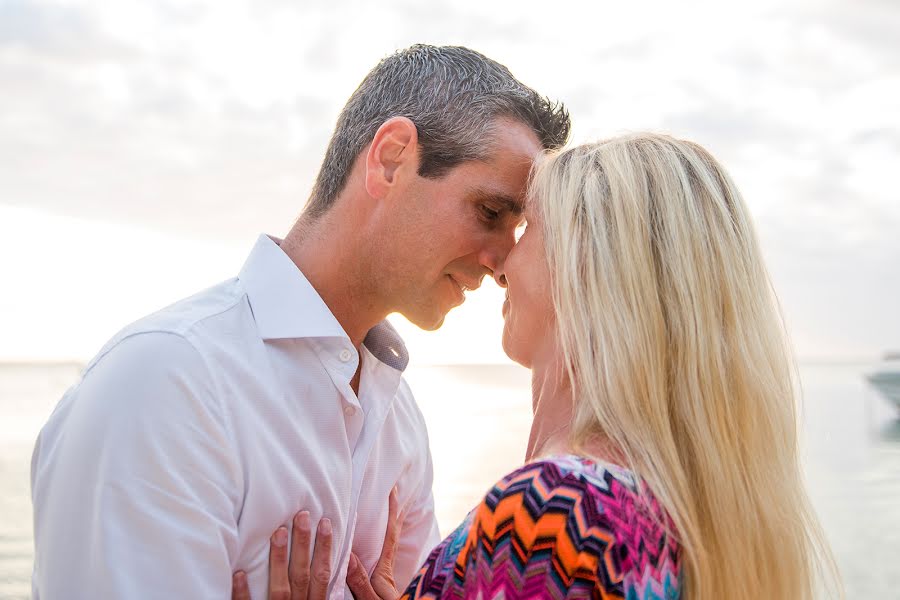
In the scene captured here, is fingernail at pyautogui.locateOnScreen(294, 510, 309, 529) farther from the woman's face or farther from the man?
the woman's face

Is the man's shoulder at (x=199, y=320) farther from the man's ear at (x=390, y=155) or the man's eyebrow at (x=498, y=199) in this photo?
the man's eyebrow at (x=498, y=199)

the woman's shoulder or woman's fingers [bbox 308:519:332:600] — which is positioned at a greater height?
the woman's shoulder

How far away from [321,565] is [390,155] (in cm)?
104

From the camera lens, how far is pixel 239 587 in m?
1.91

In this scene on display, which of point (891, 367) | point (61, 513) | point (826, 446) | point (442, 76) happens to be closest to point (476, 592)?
point (61, 513)

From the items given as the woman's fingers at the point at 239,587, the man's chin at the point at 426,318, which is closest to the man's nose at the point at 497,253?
the man's chin at the point at 426,318

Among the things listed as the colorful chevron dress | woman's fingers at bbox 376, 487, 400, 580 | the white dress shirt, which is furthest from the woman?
woman's fingers at bbox 376, 487, 400, 580

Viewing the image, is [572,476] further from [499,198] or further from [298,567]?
[499,198]

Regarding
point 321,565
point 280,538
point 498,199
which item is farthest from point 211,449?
point 498,199

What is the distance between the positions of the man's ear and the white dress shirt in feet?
1.09

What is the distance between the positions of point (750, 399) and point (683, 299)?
233 mm

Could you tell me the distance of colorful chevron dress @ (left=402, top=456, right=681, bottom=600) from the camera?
1.43m

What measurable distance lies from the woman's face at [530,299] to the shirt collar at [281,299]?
16.7 inches

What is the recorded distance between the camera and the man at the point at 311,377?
5.68ft
